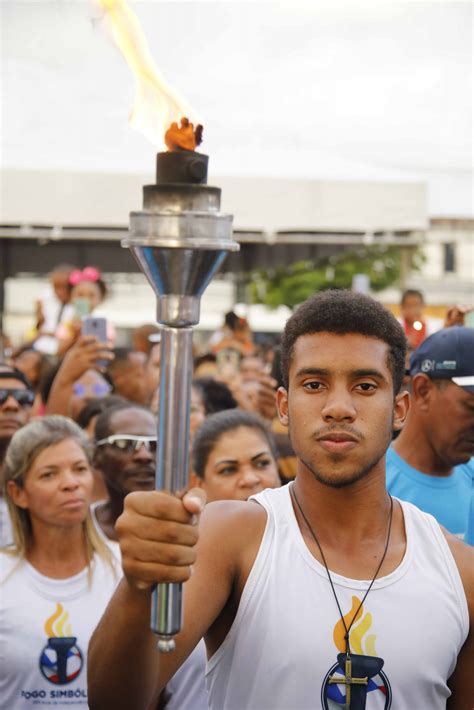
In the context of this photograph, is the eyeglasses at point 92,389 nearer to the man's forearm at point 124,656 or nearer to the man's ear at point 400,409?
the man's ear at point 400,409

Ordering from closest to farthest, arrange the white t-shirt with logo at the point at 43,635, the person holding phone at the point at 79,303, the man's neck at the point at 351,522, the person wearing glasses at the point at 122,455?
the man's neck at the point at 351,522, the white t-shirt with logo at the point at 43,635, the person wearing glasses at the point at 122,455, the person holding phone at the point at 79,303

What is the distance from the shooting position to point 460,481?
4562 mm

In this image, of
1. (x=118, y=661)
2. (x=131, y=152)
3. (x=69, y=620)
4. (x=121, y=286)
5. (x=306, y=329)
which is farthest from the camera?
(x=121, y=286)

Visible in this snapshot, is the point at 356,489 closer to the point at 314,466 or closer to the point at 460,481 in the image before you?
the point at 314,466

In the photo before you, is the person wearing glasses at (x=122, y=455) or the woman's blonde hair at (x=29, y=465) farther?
the person wearing glasses at (x=122, y=455)

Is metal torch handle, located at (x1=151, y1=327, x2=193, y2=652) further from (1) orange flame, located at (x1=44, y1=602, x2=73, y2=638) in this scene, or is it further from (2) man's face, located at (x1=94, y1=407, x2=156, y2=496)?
(2) man's face, located at (x1=94, y1=407, x2=156, y2=496)

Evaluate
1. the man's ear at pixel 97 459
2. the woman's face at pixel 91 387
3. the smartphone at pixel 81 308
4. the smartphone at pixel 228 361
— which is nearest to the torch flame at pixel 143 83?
the man's ear at pixel 97 459

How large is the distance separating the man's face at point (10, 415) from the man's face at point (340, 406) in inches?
133

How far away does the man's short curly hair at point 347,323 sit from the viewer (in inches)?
114

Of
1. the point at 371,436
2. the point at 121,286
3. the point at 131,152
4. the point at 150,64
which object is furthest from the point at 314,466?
the point at 121,286

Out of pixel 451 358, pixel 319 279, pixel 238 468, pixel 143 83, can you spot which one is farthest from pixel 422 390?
pixel 319 279

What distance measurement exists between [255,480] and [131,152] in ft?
23.9

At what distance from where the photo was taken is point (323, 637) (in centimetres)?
261

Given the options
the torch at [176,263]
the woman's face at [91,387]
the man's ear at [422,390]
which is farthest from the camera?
the woman's face at [91,387]
